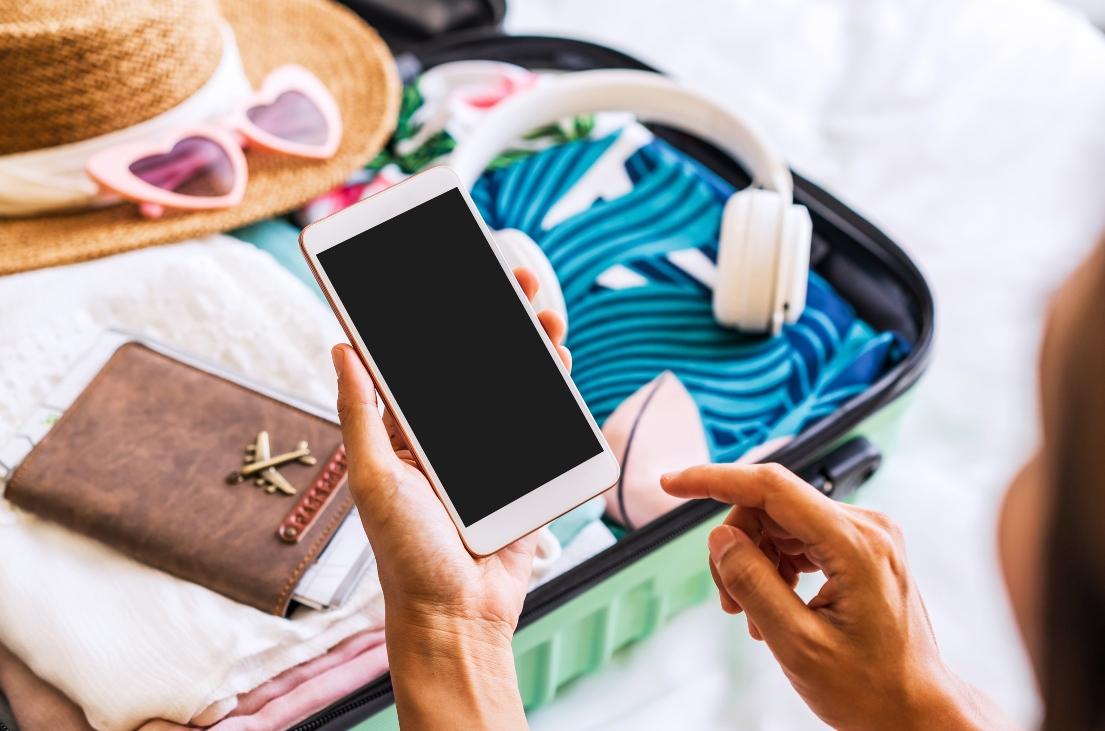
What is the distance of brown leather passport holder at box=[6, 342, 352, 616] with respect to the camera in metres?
0.59

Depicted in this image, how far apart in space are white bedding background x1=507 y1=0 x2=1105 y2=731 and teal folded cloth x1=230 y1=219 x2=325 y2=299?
38 cm

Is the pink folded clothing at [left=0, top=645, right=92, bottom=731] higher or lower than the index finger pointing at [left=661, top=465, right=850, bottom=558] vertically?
lower

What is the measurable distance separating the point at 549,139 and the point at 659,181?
11cm

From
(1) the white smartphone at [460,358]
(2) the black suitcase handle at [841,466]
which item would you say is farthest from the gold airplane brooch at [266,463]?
(2) the black suitcase handle at [841,466]

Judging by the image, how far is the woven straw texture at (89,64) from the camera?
67 cm

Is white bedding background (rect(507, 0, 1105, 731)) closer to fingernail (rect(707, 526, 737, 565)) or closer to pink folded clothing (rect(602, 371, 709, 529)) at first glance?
pink folded clothing (rect(602, 371, 709, 529))

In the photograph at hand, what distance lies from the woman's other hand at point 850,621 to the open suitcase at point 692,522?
0.16 metres

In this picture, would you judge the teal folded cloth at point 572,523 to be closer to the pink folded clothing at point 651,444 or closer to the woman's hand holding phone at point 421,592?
the pink folded clothing at point 651,444

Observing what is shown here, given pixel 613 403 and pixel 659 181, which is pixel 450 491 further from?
pixel 659 181

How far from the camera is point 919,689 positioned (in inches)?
18.5

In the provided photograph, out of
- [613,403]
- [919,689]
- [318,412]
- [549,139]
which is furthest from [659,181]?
[919,689]

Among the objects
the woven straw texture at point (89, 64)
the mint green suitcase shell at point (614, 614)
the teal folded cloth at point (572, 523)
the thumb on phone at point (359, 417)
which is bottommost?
the mint green suitcase shell at point (614, 614)

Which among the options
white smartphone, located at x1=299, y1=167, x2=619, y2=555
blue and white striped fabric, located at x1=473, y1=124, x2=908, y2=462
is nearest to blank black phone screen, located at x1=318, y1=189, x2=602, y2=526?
white smartphone, located at x1=299, y1=167, x2=619, y2=555

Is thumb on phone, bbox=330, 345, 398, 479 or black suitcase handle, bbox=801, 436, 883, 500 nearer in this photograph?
thumb on phone, bbox=330, 345, 398, 479
